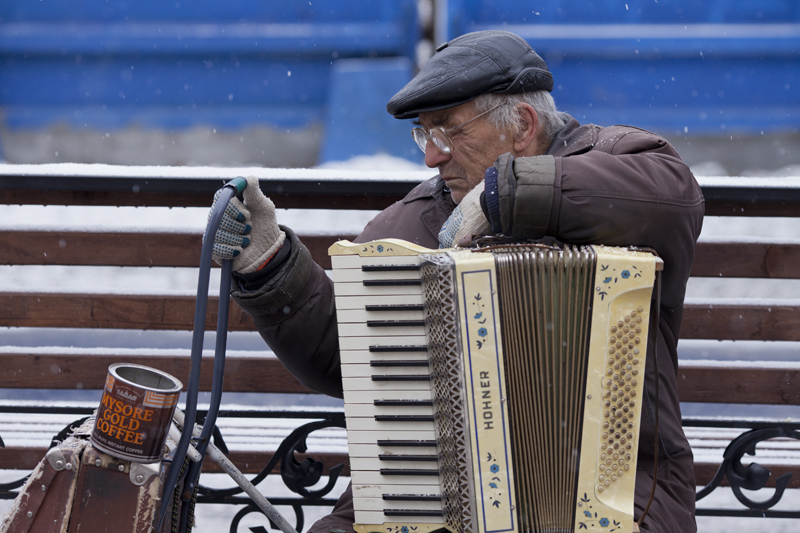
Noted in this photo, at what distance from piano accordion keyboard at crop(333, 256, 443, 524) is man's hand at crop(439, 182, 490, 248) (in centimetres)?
21

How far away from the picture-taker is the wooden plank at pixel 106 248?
2.74 metres

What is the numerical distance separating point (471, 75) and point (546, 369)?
2.61 ft

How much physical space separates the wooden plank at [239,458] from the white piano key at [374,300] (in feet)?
5.16

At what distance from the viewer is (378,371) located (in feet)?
4.49

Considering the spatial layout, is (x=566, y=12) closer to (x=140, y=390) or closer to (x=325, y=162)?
(x=325, y=162)

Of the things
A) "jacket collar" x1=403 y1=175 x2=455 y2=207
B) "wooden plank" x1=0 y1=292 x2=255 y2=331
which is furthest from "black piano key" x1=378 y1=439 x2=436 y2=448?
"wooden plank" x1=0 y1=292 x2=255 y2=331

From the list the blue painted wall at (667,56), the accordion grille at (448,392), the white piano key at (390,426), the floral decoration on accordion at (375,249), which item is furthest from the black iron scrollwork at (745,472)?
the floral decoration on accordion at (375,249)

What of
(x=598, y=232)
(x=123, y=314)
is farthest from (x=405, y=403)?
(x=123, y=314)

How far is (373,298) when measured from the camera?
1.35 metres

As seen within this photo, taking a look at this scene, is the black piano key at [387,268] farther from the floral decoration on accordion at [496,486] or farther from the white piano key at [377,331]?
the floral decoration on accordion at [496,486]

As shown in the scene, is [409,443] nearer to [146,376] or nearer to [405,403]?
[405,403]

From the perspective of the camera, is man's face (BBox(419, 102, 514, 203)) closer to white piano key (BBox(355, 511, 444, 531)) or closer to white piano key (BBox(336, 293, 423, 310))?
white piano key (BBox(336, 293, 423, 310))

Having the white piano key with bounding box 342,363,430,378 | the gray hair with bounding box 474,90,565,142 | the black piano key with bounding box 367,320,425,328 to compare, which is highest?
the gray hair with bounding box 474,90,565,142

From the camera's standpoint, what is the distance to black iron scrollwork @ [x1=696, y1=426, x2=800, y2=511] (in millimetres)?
2539
